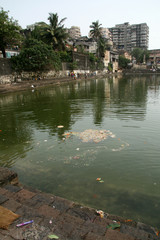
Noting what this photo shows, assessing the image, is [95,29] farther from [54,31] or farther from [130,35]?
[130,35]

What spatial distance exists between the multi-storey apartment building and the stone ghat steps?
4741 inches

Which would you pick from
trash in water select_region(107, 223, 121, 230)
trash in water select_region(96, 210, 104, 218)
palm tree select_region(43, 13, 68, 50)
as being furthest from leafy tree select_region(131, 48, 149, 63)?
trash in water select_region(107, 223, 121, 230)

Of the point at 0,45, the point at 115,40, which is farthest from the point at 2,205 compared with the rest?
the point at 115,40

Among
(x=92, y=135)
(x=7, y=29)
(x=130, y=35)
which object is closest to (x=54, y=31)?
(x=7, y=29)

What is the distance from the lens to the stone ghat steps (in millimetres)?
2209

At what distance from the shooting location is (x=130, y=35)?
114250 millimetres

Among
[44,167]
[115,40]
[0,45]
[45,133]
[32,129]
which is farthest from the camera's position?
[115,40]

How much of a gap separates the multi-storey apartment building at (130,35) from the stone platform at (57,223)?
4741 inches

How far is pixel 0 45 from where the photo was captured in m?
26.9

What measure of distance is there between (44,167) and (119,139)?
305 cm

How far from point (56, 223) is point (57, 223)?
14mm

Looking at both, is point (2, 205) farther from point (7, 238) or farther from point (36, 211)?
point (7, 238)

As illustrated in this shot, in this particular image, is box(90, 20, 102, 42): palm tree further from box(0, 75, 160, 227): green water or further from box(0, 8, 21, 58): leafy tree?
box(0, 75, 160, 227): green water

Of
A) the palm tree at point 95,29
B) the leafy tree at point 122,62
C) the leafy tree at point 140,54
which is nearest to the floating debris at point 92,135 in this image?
the palm tree at point 95,29
